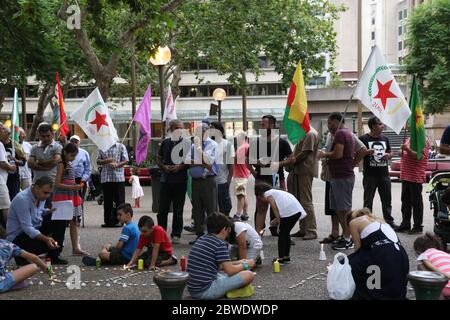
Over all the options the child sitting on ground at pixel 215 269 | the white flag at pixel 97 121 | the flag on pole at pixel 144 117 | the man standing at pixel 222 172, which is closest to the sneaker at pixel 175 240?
the man standing at pixel 222 172

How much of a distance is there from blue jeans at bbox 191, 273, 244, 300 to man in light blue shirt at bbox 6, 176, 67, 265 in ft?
8.24

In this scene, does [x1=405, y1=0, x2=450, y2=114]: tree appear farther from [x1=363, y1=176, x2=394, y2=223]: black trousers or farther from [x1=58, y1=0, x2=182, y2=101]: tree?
[x1=363, y1=176, x2=394, y2=223]: black trousers

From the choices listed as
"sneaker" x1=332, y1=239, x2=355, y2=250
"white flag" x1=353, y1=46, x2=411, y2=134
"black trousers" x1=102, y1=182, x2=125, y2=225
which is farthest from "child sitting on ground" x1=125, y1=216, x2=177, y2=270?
"black trousers" x1=102, y1=182, x2=125, y2=225

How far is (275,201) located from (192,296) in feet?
7.35

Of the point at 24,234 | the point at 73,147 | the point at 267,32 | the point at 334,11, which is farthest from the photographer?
the point at 334,11

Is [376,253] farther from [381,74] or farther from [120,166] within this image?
[120,166]

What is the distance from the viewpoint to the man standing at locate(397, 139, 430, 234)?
1093 centimetres

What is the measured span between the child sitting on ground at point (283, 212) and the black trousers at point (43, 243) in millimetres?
2926

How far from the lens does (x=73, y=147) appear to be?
9523mm

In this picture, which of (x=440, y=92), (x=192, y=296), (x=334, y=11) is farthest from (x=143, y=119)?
(x=440, y=92)

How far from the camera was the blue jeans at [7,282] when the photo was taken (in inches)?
283

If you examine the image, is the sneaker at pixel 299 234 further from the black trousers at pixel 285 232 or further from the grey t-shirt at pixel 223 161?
the black trousers at pixel 285 232

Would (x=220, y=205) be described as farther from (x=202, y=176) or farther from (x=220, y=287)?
(x=220, y=287)

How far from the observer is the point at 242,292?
6.84 meters
